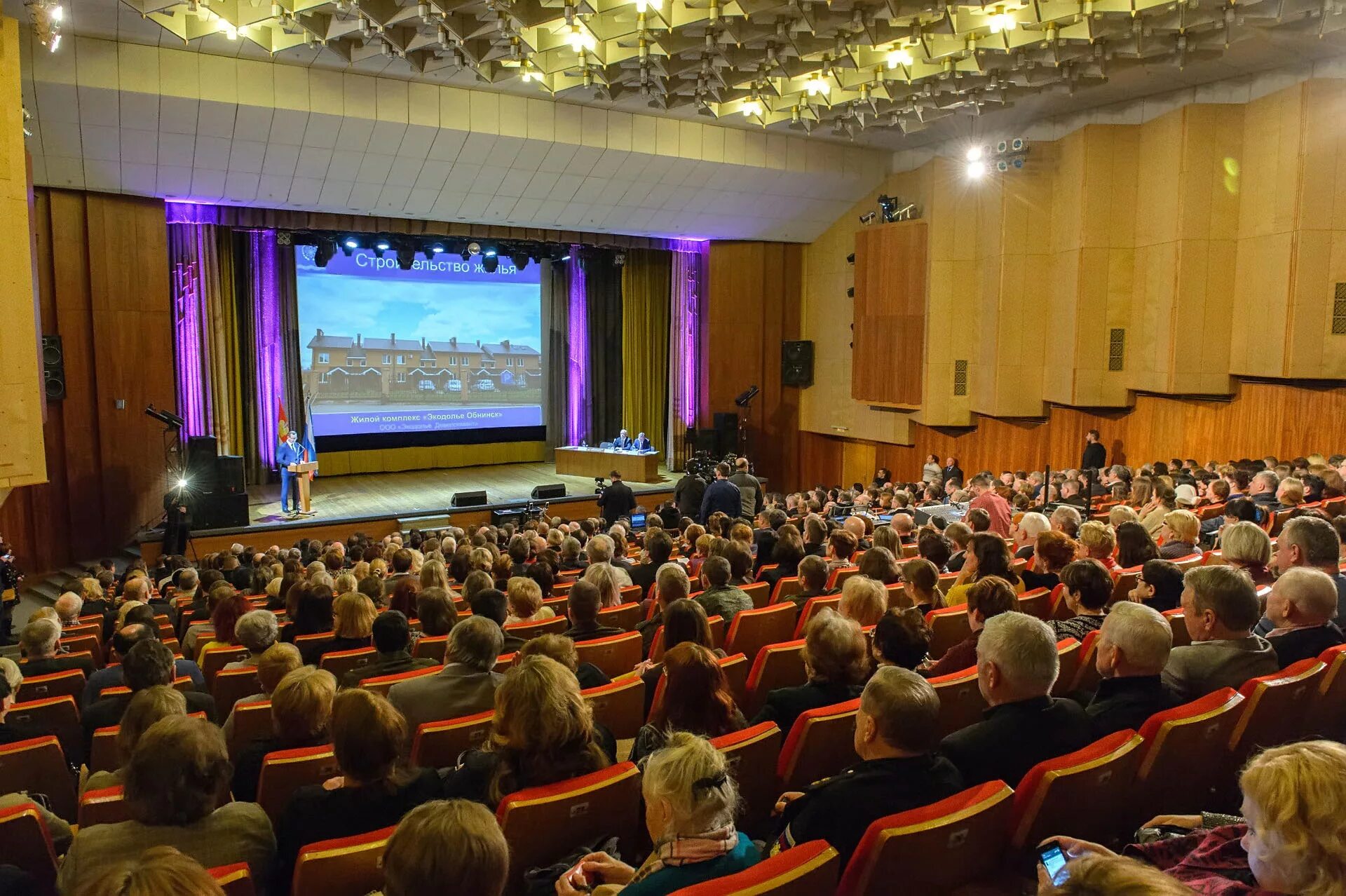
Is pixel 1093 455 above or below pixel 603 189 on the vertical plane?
below

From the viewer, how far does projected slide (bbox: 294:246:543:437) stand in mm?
16234

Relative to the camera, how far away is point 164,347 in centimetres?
1252

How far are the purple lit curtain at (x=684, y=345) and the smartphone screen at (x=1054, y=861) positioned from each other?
52.0 feet

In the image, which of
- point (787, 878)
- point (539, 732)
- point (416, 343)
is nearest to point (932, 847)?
point (787, 878)

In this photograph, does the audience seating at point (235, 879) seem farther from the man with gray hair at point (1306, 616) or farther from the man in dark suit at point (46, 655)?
the man with gray hair at point (1306, 616)

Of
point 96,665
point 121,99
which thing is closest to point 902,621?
point 96,665

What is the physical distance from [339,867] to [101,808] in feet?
3.31

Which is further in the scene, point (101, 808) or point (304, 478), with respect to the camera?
point (304, 478)

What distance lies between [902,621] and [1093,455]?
33.2ft

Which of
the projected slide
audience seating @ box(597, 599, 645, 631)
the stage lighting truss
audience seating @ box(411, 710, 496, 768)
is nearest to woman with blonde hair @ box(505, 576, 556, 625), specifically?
audience seating @ box(597, 599, 645, 631)

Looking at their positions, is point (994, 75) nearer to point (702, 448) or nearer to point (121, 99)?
point (702, 448)

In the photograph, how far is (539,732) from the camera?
2.27 m

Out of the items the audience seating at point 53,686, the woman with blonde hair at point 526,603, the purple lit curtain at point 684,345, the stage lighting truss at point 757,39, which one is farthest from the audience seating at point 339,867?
the purple lit curtain at point 684,345

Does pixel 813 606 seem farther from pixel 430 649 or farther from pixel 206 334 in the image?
pixel 206 334
